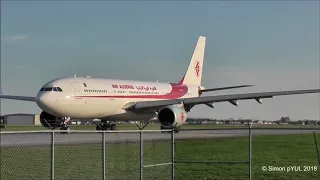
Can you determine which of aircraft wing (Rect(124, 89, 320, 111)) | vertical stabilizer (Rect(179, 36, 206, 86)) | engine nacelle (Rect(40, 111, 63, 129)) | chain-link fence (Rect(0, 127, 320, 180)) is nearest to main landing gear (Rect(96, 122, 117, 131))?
aircraft wing (Rect(124, 89, 320, 111))

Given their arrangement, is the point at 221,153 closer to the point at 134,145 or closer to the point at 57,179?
the point at 134,145

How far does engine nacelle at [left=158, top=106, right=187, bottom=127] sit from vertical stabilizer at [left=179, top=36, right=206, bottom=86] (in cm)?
1250

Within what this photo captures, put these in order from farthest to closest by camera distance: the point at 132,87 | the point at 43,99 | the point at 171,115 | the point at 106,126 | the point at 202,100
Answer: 1. the point at 132,87
2. the point at 202,100
3. the point at 106,126
4. the point at 171,115
5. the point at 43,99

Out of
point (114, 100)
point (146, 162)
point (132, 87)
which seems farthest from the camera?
point (132, 87)

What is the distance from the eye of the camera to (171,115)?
1465 inches

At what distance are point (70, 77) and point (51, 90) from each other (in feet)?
7.30

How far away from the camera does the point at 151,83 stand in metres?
44.0

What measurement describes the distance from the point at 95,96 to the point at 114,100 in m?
2.40

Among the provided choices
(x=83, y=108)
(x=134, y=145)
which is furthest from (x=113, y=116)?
(x=134, y=145)

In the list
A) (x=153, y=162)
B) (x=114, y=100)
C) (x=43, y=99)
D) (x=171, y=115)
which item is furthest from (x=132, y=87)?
(x=153, y=162)

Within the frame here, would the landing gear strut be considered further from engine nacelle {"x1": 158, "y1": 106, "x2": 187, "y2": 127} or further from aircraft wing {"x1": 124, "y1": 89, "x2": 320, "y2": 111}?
engine nacelle {"x1": 158, "y1": 106, "x2": 187, "y2": 127}

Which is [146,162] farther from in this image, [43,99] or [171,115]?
[171,115]

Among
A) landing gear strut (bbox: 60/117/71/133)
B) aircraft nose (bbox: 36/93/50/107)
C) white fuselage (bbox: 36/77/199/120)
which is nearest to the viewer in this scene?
aircraft nose (bbox: 36/93/50/107)

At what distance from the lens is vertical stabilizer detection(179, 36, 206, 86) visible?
50.8 meters
